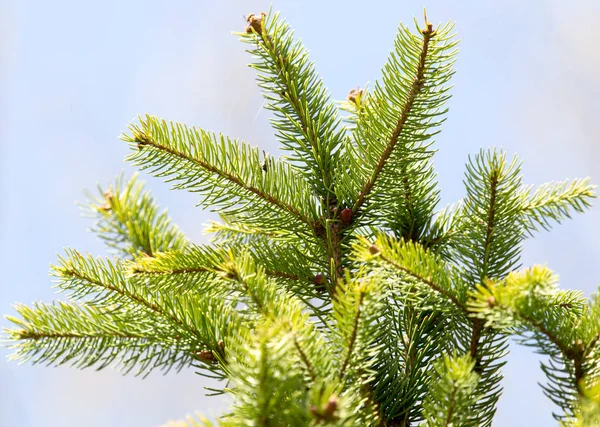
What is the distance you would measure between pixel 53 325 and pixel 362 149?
0.35m

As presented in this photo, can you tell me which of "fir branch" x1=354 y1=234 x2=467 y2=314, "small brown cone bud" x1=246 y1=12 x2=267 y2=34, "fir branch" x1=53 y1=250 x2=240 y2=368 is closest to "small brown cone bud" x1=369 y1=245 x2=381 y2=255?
"fir branch" x1=354 y1=234 x2=467 y2=314

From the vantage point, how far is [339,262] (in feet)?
2.14

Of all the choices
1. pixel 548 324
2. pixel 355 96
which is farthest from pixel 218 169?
pixel 548 324

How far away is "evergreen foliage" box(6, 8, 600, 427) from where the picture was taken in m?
0.51

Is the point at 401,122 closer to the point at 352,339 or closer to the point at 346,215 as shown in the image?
the point at 346,215

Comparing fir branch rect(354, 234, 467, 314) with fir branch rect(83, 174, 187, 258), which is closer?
fir branch rect(354, 234, 467, 314)

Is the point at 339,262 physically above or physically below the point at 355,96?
below

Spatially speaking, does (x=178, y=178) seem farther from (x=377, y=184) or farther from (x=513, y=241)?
(x=513, y=241)

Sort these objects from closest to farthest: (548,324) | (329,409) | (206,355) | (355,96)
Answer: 1. (329,409)
2. (548,324)
3. (206,355)
4. (355,96)

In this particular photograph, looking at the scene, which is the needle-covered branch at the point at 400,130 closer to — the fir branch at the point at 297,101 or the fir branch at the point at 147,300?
the fir branch at the point at 297,101

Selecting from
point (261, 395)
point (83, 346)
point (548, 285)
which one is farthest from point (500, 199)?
point (83, 346)

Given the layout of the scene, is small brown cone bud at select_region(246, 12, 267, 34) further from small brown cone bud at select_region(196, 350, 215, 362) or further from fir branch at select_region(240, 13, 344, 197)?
small brown cone bud at select_region(196, 350, 215, 362)

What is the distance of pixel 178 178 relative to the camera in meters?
0.64

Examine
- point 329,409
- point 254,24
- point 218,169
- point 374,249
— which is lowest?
point 329,409
